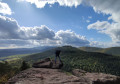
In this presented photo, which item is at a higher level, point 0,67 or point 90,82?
point 90,82

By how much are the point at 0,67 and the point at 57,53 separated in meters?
55.9

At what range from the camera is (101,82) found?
18.3m

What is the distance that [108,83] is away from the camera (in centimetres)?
1883

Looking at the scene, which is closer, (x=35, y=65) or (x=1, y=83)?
(x=1, y=83)

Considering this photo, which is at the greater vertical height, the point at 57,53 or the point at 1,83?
the point at 57,53

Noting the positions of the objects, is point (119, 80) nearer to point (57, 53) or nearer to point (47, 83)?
point (47, 83)

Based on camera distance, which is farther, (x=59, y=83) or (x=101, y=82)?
(x=101, y=82)

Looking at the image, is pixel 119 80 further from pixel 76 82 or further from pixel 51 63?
pixel 51 63

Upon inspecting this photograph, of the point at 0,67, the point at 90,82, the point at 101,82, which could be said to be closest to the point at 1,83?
the point at 90,82

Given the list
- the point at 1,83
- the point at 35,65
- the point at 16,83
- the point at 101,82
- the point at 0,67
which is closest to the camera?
the point at 16,83

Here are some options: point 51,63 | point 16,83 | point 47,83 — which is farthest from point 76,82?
point 51,63

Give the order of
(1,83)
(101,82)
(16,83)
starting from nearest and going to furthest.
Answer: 1. (16,83)
2. (101,82)
3. (1,83)

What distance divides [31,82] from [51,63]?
16.4 m

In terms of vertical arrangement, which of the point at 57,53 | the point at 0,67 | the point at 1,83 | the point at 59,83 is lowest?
the point at 0,67
